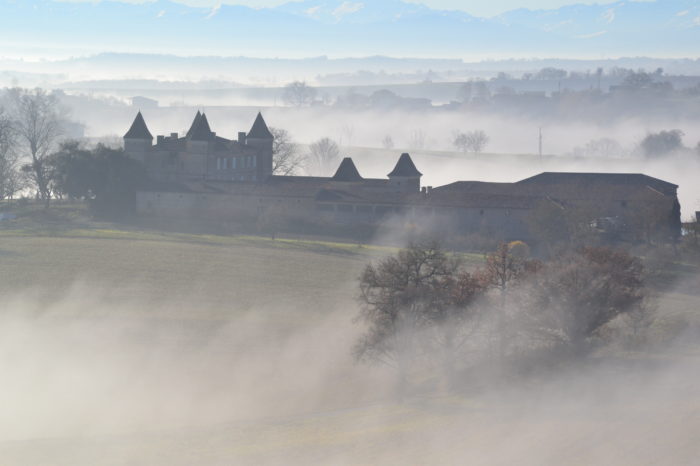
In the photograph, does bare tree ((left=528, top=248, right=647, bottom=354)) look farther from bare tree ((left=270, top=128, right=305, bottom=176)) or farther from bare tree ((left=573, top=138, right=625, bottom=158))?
bare tree ((left=573, top=138, right=625, bottom=158))

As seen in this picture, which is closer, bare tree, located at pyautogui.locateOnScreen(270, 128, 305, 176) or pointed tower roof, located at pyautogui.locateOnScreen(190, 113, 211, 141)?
pointed tower roof, located at pyautogui.locateOnScreen(190, 113, 211, 141)

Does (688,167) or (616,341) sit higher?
(688,167)

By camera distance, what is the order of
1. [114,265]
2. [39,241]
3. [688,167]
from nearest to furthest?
[114,265] < [39,241] < [688,167]

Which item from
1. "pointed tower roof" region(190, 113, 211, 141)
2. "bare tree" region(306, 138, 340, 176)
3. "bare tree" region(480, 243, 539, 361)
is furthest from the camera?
"bare tree" region(306, 138, 340, 176)

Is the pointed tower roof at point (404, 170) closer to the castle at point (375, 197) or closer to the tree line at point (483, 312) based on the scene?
the castle at point (375, 197)

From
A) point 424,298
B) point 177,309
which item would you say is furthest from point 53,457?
point 177,309

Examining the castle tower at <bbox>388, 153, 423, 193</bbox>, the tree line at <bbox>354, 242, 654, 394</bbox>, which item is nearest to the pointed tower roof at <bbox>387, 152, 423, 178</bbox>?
the castle tower at <bbox>388, 153, 423, 193</bbox>

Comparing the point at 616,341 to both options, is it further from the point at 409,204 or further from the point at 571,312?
the point at 409,204

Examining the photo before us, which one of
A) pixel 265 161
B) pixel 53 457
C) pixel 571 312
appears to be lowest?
pixel 53 457

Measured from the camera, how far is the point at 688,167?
123m

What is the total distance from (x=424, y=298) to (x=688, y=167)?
335 ft

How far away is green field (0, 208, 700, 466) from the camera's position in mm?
23391

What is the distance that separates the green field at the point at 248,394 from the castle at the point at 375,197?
14.7 metres

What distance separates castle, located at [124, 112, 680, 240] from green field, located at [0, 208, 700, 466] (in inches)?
578
